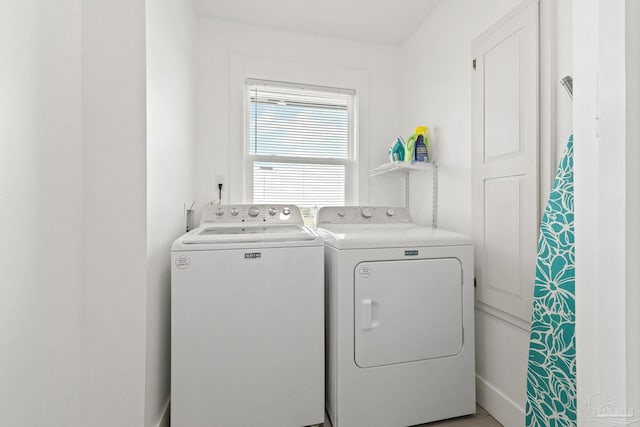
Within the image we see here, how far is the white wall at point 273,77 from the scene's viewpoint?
224cm

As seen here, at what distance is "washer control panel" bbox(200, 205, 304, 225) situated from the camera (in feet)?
6.68

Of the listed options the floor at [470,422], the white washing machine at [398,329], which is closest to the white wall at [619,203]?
the white washing machine at [398,329]

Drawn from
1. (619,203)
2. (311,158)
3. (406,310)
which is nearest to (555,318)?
(406,310)

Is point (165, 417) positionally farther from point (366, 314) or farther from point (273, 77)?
point (273, 77)

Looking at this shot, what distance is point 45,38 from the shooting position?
0.94 m

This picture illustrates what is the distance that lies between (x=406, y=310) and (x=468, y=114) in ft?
4.11

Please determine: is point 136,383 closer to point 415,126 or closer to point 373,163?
point 373,163

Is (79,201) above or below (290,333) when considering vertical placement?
above

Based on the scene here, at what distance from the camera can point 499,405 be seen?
1.55 metres

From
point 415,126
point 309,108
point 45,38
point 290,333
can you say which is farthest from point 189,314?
point 415,126

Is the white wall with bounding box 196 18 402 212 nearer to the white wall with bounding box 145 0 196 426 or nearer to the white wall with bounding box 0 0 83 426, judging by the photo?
the white wall with bounding box 145 0 196 426

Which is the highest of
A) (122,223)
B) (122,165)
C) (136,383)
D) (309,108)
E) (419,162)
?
(309,108)

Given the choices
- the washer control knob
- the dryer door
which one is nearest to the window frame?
the washer control knob

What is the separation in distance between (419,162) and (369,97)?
0.84m
